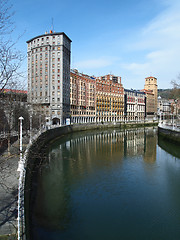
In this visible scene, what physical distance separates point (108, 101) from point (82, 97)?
21793 millimetres

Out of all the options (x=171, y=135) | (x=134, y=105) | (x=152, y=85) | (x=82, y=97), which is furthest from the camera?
(x=152, y=85)

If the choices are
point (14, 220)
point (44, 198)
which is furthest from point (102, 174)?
point (14, 220)

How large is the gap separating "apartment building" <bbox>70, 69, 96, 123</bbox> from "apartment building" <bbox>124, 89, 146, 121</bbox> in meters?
34.6

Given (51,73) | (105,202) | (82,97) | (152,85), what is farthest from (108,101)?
(105,202)

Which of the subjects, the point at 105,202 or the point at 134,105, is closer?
the point at 105,202

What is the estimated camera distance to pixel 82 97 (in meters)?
93.1

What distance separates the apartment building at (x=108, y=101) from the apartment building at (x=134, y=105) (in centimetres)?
742

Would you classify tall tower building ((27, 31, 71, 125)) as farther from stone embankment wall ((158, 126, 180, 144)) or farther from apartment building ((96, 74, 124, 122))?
stone embankment wall ((158, 126, 180, 144))

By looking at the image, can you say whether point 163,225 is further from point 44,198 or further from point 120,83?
point 120,83

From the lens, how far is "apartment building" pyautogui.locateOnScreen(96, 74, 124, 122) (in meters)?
104

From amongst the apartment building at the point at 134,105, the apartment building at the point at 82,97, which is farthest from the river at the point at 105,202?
the apartment building at the point at 134,105

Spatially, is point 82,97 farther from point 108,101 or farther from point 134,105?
point 134,105

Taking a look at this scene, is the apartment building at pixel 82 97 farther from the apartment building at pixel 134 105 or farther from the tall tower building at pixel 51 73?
the apartment building at pixel 134 105

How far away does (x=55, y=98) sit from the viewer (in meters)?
75.2
